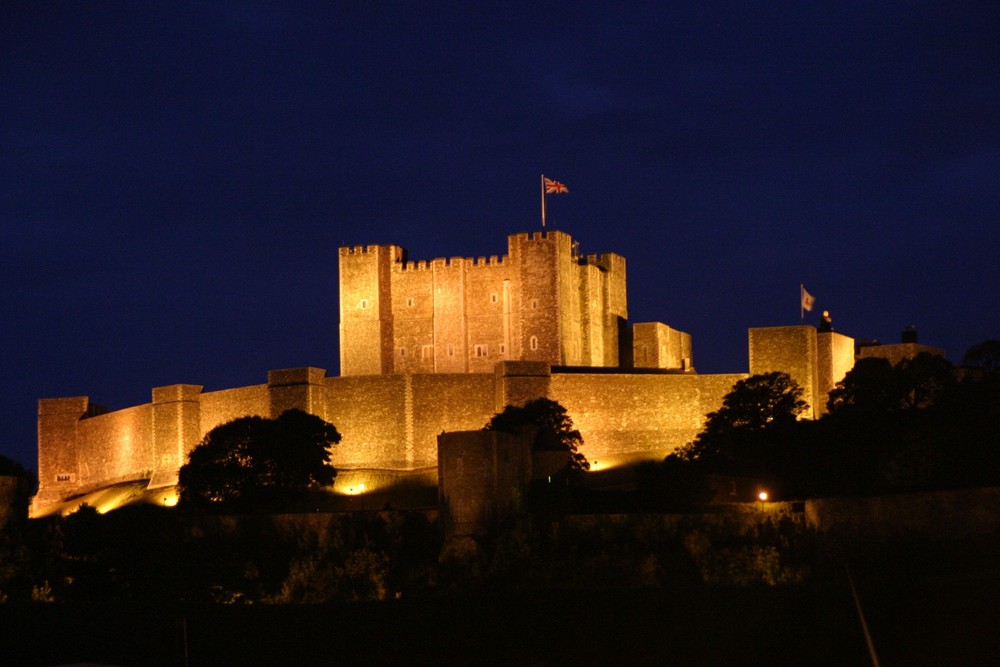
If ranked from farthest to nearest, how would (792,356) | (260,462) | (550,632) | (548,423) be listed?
(792,356)
(548,423)
(260,462)
(550,632)

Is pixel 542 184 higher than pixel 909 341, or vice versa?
pixel 542 184

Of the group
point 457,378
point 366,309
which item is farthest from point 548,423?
point 366,309

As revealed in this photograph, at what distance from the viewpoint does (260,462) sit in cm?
4662

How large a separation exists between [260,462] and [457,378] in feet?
26.4

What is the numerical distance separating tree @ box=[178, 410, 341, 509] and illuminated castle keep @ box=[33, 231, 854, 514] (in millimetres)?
2008

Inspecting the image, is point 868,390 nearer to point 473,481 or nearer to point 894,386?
point 894,386

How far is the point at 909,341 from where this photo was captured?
5378 centimetres

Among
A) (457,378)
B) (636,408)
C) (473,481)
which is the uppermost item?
(457,378)

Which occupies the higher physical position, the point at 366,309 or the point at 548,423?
the point at 366,309

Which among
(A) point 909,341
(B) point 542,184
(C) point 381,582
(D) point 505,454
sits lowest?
(C) point 381,582

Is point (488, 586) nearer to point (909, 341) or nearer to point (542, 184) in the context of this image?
point (909, 341)

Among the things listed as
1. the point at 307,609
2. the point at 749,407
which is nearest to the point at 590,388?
the point at 749,407

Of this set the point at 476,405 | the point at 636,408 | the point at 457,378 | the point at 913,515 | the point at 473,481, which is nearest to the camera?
the point at 913,515

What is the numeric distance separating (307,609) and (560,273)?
41.2 metres
